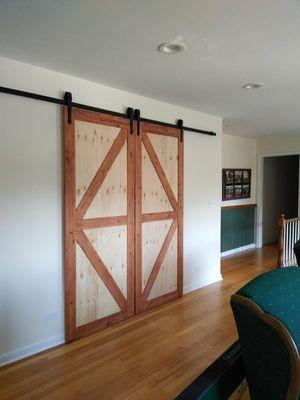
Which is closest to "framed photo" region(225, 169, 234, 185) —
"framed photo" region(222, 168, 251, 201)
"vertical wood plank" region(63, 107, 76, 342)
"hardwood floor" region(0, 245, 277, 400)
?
"framed photo" region(222, 168, 251, 201)

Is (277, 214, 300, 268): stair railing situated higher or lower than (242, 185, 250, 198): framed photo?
lower

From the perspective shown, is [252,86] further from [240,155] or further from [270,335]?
[240,155]

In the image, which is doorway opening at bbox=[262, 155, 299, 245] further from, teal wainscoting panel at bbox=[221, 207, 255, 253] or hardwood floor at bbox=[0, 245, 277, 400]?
hardwood floor at bbox=[0, 245, 277, 400]

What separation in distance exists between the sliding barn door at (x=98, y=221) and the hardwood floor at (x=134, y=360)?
277mm

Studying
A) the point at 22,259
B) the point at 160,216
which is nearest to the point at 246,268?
the point at 160,216

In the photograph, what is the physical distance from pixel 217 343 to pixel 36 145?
2.47 metres

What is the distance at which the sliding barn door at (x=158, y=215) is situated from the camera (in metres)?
3.56

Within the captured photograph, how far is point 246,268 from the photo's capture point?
548 centimetres

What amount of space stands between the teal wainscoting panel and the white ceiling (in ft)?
10.8

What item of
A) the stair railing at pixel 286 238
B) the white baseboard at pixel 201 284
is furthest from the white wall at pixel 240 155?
the white baseboard at pixel 201 284

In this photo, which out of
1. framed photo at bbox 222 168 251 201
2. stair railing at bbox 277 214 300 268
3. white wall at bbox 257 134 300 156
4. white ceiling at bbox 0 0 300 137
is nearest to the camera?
white ceiling at bbox 0 0 300 137

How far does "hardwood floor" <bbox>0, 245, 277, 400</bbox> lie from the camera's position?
227 cm

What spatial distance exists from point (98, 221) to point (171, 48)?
174 cm

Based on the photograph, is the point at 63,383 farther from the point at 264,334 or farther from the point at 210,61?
the point at 210,61
